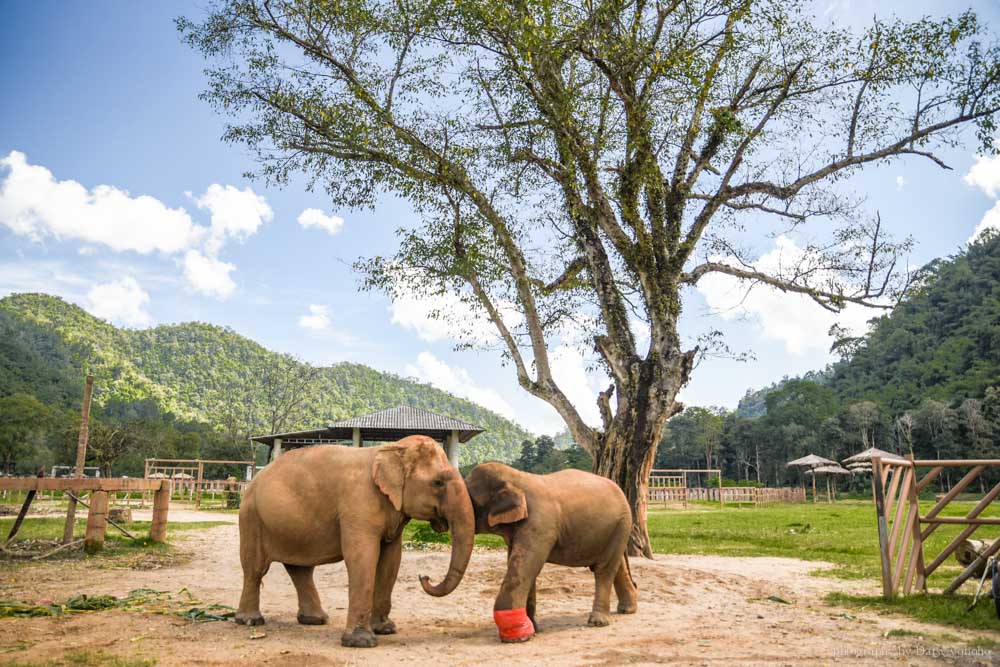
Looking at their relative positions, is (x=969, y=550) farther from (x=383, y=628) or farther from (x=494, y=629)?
(x=383, y=628)

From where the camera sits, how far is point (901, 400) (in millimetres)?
62062

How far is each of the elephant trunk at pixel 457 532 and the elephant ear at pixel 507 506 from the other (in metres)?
0.27

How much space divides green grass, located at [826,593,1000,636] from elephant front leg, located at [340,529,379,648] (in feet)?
17.7

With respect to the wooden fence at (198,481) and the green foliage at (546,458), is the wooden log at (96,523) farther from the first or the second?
the green foliage at (546,458)

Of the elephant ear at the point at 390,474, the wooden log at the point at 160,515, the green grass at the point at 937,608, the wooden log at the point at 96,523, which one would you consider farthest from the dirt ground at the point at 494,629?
the wooden log at the point at 160,515

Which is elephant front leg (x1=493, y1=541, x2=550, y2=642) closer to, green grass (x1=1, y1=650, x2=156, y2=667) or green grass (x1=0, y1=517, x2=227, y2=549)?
green grass (x1=1, y1=650, x2=156, y2=667)

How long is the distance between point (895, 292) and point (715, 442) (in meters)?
59.8

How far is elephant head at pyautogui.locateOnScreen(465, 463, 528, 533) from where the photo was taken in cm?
647

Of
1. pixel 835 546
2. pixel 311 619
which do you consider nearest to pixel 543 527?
pixel 311 619

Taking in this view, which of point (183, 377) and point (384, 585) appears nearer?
point (384, 585)

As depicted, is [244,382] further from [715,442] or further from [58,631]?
[58,631]

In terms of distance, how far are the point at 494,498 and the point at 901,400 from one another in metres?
65.7

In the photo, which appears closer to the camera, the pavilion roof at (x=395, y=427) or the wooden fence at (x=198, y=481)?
the wooden fence at (x=198, y=481)

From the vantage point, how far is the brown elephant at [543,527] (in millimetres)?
6340
